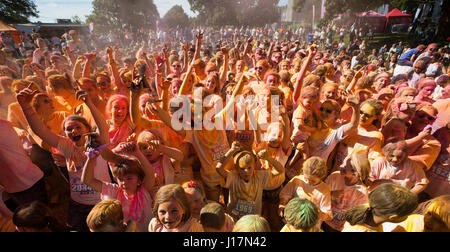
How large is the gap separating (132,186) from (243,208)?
49.7 inches

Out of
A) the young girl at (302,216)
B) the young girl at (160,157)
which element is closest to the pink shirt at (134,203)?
the young girl at (160,157)

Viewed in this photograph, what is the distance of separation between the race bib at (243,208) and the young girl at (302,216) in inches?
31.8

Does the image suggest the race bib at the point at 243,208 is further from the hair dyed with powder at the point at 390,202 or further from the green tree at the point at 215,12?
the green tree at the point at 215,12

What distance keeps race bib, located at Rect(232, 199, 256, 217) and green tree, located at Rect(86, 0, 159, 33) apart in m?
15.3

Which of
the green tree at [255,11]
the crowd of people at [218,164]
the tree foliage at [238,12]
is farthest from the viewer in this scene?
the green tree at [255,11]

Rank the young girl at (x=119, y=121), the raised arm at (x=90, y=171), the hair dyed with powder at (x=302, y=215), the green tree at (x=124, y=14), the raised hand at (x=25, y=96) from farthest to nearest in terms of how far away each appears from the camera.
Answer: the green tree at (x=124, y=14) < the young girl at (x=119, y=121) < the raised hand at (x=25, y=96) < the raised arm at (x=90, y=171) < the hair dyed with powder at (x=302, y=215)

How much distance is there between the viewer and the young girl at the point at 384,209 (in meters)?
1.58

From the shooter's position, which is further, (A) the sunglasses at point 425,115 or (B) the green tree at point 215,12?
(B) the green tree at point 215,12

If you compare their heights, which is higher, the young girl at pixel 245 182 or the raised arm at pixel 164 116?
the raised arm at pixel 164 116

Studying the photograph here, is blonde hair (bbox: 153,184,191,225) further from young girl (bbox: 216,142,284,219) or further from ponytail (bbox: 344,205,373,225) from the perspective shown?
ponytail (bbox: 344,205,373,225)

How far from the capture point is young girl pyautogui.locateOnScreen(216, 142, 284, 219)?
8.27 feet

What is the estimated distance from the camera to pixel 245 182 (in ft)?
8.44
